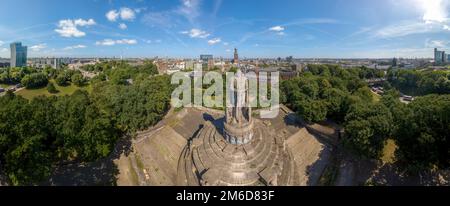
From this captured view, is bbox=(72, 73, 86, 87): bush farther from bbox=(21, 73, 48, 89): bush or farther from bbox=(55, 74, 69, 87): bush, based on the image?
bbox=(21, 73, 48, 89): bush

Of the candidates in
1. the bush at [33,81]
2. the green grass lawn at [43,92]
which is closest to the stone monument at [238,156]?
the green grass lawn at [43,92]

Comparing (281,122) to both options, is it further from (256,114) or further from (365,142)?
(365,142)

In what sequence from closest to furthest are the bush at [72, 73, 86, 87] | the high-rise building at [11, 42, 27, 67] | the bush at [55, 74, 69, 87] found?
1. the bush at [55, 74, 69, 87]
2. the bush at [72, 73, 86, 87]
3. the high-rise building at [11, 42, 27, 67]

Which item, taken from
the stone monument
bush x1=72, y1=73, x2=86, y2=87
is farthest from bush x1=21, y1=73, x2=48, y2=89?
the stone monument

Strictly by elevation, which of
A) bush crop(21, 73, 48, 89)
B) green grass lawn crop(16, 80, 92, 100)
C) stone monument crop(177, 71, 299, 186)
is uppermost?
bush crop(21, 73, 48, 89)

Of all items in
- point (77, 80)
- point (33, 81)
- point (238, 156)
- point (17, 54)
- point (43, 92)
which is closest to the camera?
point (238, 156)

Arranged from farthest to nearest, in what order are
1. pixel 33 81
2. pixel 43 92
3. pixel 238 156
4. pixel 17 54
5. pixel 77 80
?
pixel 17 54
pixel 77 80
pixel 33 81
pixel 43 92
pixel 238 156

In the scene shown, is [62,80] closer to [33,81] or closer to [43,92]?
[33,81]

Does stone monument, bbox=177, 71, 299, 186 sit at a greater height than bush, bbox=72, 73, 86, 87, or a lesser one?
lesser

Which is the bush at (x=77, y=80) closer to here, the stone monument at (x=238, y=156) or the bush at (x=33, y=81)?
the bush at (x=33, y=81)

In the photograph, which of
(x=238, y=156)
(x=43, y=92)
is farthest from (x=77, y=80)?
(x=238, y=156)

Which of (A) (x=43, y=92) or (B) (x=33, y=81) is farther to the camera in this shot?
(B) (x=33, y=81)
